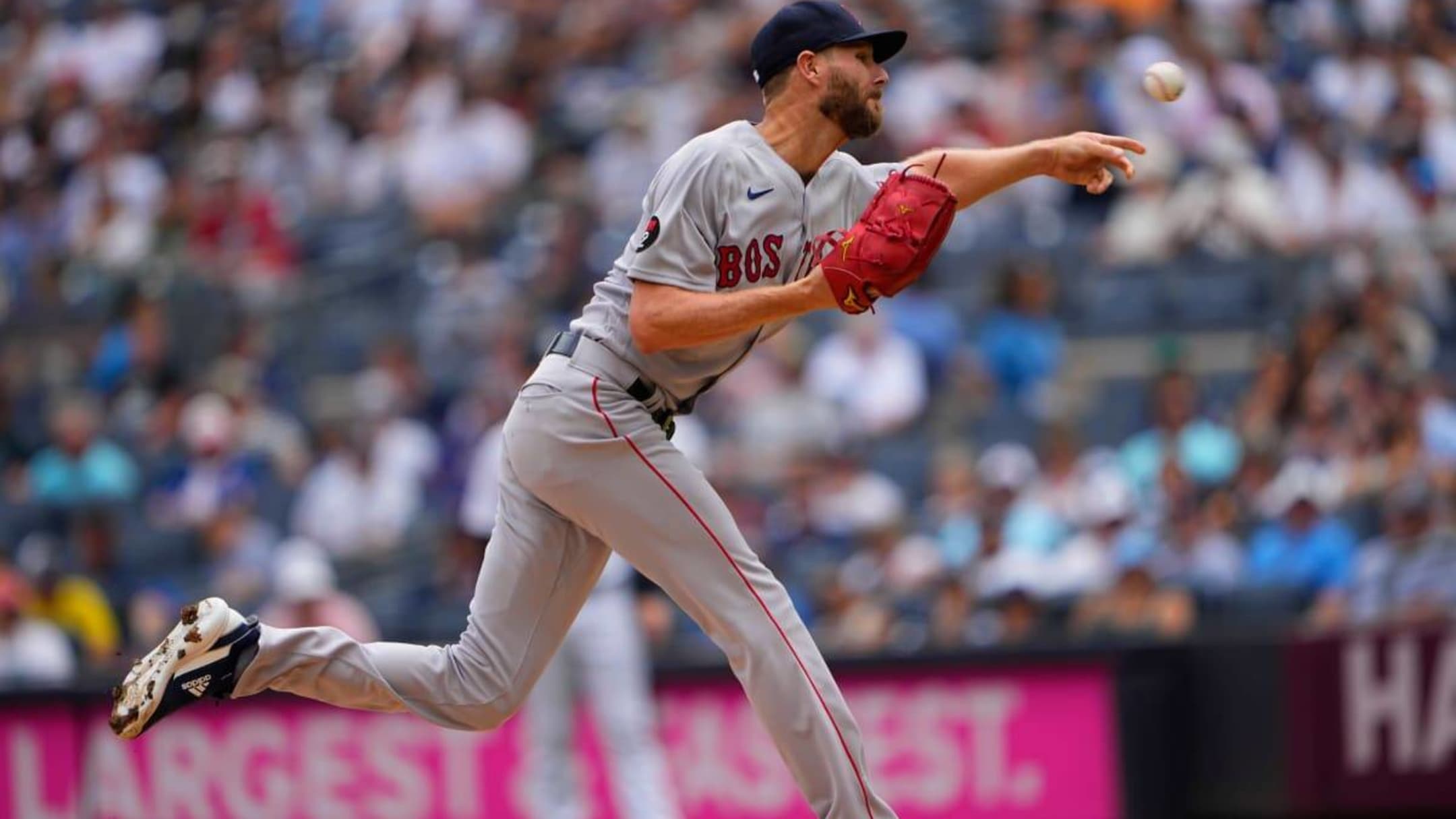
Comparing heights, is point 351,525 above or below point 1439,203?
below

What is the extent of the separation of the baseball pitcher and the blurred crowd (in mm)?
2825

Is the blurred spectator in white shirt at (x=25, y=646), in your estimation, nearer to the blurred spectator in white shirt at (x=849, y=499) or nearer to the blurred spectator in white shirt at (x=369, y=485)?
the blurred spectator in white shirt at (x=369, y=485)

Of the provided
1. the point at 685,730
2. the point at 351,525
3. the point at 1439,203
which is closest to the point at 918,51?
the point at 1439,203

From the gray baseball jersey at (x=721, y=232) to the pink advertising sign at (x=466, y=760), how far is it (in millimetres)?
3315

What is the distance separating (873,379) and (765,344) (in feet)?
2.06

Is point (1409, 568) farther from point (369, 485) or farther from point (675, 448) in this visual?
point (369, 485)

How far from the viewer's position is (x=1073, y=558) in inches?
366

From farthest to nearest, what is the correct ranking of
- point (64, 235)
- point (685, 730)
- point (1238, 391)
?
point (64, 235) < point (1238, 391) < point (685, 730)

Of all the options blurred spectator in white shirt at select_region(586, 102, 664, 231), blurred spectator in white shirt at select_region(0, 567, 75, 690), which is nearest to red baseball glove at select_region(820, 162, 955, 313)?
blurred spectator in white shirt at select_region(0, 567, 75, 690)

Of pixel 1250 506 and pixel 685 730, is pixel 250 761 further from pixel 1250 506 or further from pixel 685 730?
pixel 1250 506

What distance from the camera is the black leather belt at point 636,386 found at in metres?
4.89

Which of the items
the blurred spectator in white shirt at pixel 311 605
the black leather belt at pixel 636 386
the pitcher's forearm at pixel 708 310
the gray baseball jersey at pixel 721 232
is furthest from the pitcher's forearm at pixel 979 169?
the blurred spectator in white shirt at pixel 311 605

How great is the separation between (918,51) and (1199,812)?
6.22 metres

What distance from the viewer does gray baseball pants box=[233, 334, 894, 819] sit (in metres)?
4.73
